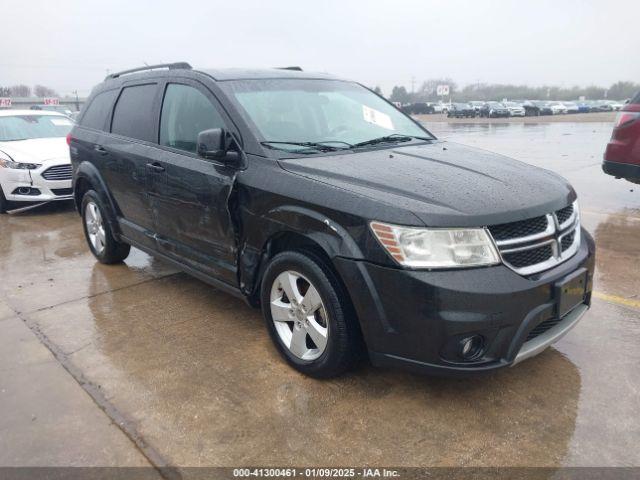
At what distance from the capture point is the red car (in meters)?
6.40

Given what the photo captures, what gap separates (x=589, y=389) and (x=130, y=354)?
9.28ft

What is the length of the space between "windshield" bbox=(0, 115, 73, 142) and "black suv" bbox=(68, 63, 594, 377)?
540 centimetres

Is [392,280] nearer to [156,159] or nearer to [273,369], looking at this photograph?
[273,369]

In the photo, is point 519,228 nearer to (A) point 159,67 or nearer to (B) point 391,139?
(B) point 391,139

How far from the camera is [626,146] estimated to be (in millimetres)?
6480

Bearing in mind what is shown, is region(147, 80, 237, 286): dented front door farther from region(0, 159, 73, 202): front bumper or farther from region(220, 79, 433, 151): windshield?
region(0, 159, 73, 202): front bumper

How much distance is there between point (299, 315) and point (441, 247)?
0.99 metres

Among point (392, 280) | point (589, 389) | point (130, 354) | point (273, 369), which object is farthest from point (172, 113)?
point (589, 389)

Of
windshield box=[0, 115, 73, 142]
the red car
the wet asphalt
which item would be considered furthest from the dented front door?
windshield box=[0, 115, 73, 142]

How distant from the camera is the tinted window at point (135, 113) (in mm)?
4359

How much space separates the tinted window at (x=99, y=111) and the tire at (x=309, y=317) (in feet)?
9.42

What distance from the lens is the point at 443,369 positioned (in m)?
2.62

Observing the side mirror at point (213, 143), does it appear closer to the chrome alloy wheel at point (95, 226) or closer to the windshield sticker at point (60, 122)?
the chrome alloy wheel at point (95, 226)

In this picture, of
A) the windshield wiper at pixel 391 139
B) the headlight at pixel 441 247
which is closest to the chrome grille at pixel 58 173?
the windshield wiper at pixel 391 139
